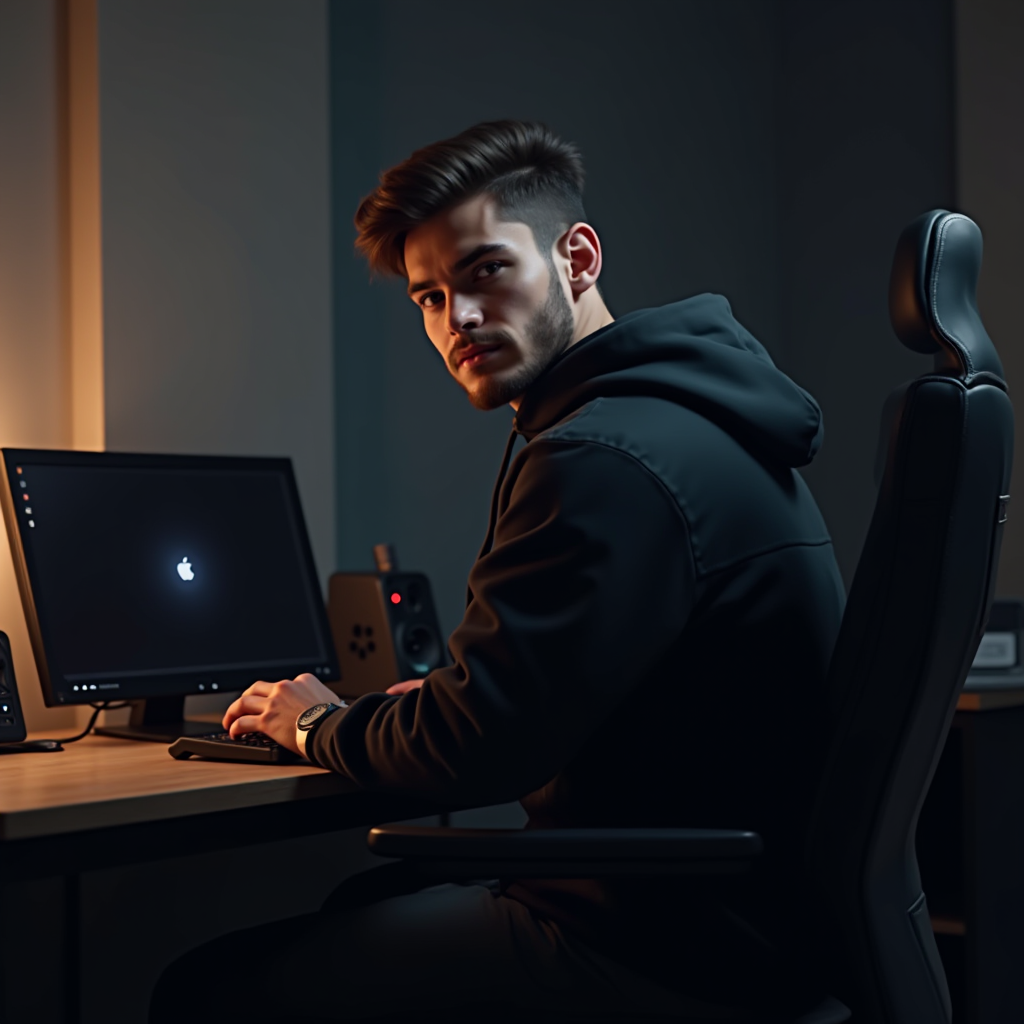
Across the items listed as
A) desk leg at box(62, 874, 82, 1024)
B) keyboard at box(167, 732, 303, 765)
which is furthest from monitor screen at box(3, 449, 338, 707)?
desk leg at box(62, 874, 82, 1024)

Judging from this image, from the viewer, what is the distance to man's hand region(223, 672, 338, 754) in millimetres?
1666

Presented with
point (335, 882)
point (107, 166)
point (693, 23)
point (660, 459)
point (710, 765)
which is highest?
point (693, 23)

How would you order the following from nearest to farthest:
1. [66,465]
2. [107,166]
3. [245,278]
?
[66,465] → [107,166] → [245,278]

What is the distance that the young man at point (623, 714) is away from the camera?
1.33 metres

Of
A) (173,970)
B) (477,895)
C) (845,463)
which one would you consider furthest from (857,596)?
(845,463)

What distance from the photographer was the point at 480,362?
5.86 feet

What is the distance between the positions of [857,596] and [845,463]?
8.15 ft

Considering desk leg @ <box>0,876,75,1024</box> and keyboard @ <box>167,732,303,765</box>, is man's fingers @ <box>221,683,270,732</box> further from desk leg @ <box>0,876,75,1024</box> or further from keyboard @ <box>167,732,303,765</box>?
desk leg @ <box>0,876,75,1024</box>

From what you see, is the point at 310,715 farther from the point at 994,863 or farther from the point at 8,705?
the point at 994,863

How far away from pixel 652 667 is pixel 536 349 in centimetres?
57

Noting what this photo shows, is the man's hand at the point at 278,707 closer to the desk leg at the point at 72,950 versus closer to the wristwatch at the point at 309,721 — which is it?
the wristwatch at the point at 309,721

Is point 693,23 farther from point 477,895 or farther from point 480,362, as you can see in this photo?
point 477,895

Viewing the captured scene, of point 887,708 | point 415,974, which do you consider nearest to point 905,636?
point 887,708

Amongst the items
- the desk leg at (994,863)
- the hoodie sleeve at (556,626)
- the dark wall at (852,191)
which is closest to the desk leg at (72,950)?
the hoodie sleeve at (556,626)
